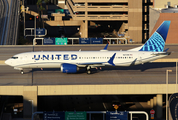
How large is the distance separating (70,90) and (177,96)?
17.2m

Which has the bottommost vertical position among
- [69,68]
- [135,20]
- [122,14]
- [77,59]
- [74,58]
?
[69,68]

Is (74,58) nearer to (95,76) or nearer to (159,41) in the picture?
(95,76)

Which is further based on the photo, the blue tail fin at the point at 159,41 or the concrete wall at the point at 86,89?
the blue tail fin at the point at 159,41

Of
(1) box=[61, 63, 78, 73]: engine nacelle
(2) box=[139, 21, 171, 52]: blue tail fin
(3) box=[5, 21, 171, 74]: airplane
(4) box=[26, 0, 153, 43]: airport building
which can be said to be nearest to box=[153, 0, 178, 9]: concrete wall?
(4) box=[26, 0, 153, 43]: airport building

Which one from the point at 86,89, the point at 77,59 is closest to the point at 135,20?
the point at 77,59

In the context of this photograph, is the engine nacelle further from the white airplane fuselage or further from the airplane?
the white airplane fuselage

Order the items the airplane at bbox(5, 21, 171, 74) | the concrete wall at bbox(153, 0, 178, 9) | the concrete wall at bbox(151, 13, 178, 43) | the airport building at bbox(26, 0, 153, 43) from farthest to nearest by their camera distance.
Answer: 1. the airport building at bbox(26, 0, 153, 43)
2. the concrete wall at bbox(153, 0, 178, 9)
3. the concrete wall at bbox(151, 13, 178, 43)
4. the airplane at bbox(5, 21, 171, 74)

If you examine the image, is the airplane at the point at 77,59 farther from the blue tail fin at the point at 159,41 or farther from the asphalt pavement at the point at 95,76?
the asphalt pavement at the point at 95,76

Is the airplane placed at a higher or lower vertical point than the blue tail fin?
lower

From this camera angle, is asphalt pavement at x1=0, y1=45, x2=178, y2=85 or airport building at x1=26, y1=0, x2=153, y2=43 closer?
asphalt pavement at x1=0, y1=45, x2=178, y2=85

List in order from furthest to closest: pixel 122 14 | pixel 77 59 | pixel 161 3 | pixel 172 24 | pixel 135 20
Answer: pixel 122 14, pixel 135 20, pixel 161 3, pixel 172 24, pixel 77 59

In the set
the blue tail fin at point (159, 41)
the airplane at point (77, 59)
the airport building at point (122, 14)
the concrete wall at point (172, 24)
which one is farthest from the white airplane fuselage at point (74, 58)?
the airport building at point (122, 14)

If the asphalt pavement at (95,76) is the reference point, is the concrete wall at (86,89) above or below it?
below

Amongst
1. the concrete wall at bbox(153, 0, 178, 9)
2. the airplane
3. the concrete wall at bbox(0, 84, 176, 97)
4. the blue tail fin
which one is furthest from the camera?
the concrete wall at bbox(153, 0, 178, 9)
